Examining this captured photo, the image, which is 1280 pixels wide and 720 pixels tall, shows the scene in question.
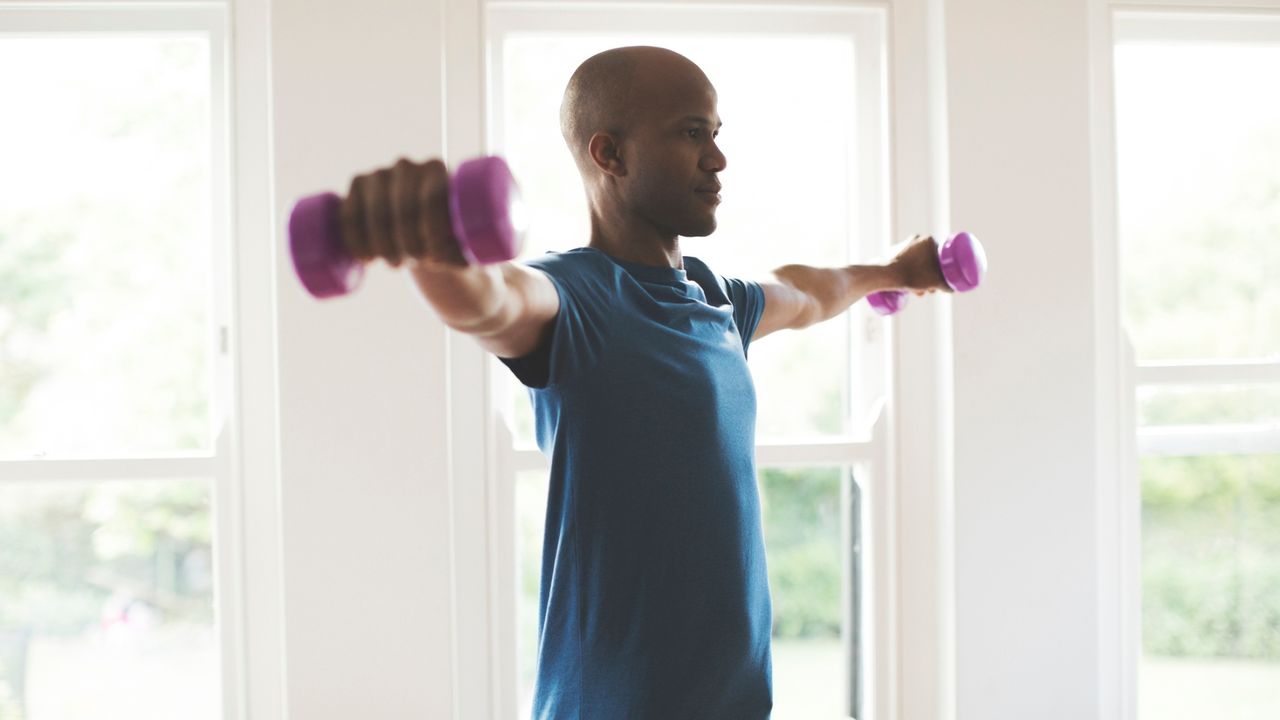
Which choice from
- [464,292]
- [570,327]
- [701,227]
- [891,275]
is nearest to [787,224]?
[891,275]

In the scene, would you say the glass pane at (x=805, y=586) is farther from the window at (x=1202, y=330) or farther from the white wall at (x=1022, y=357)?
the window at (x=1202, y=330)

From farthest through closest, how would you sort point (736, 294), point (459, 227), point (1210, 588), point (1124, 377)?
1. point (1210, 588)
2. point (1124, 377)
3. point (736, 294)
4. point (459, 227)

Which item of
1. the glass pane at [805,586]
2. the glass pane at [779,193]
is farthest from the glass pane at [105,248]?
the glass pane at [805,586]

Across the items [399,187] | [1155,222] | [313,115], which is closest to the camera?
[399,187]

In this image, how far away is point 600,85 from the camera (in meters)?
1.23

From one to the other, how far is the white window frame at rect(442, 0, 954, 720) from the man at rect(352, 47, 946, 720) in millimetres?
934

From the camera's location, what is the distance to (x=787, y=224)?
2.36 metres

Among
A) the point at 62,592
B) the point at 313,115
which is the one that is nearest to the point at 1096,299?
the point at 313,115

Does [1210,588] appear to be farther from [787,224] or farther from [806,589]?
[787,224]

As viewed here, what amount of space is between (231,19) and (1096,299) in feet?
5.95

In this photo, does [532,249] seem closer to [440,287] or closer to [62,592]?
[62,592]

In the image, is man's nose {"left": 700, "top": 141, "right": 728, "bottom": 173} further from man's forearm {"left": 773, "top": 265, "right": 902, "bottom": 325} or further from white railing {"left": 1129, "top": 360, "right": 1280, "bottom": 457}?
white railing {"left": 1129, "top": 360, "right": 1280, "bottom": 457}

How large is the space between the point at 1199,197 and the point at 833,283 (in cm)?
123

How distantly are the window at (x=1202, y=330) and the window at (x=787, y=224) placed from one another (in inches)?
23.4
